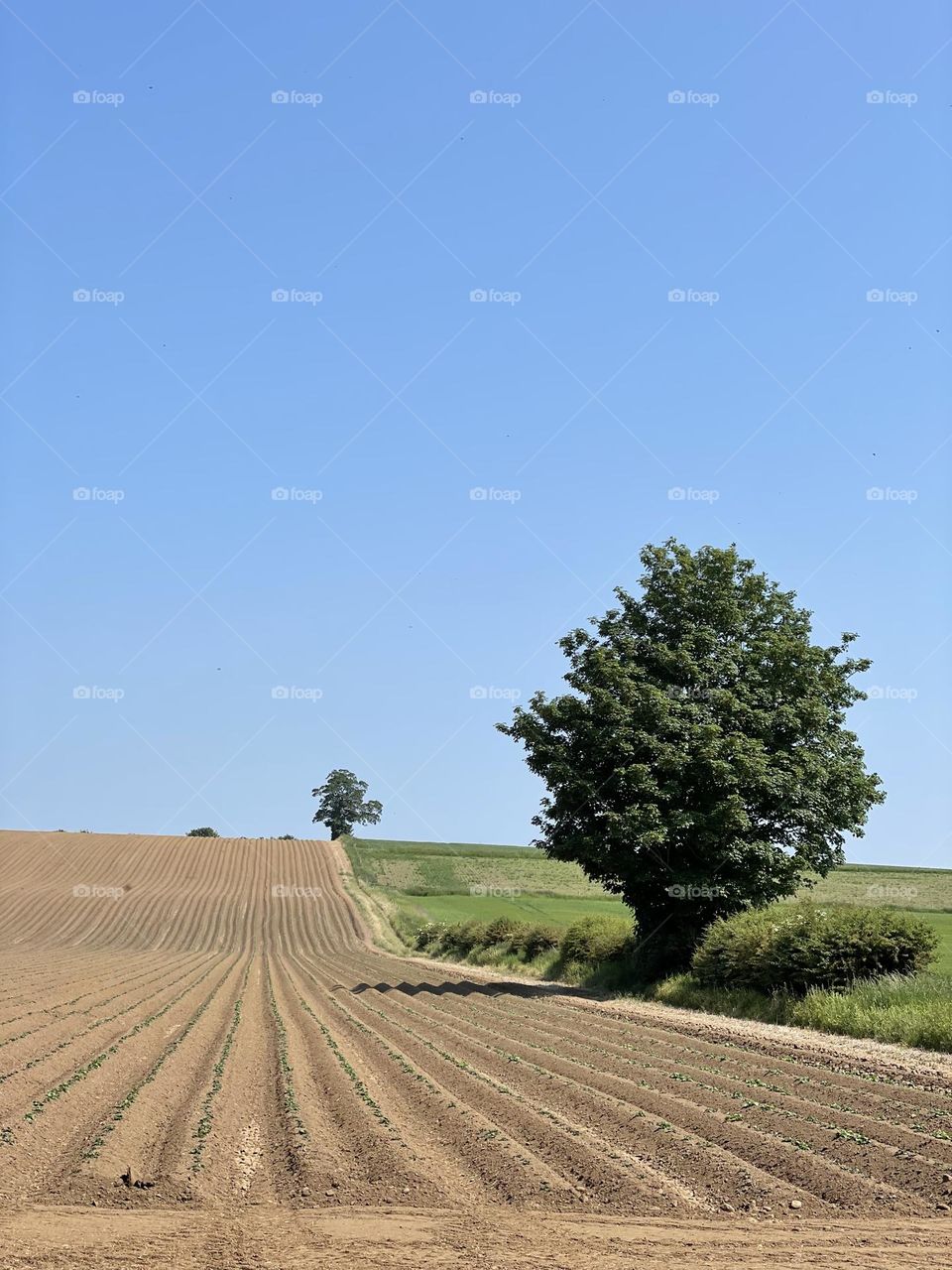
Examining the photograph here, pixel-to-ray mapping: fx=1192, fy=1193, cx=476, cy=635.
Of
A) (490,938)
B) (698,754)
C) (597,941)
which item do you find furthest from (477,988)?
(490,938)

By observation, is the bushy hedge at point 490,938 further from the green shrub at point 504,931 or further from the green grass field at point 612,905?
the green grass field at point 612,905

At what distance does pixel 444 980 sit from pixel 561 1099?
23843 millimetres

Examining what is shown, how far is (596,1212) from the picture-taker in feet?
32.3

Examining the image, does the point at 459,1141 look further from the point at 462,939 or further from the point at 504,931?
the point at 462,939

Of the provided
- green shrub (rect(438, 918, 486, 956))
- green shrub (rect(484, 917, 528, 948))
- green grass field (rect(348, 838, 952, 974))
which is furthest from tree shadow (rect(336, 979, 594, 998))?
green grass field (rect(348, 838, 952, 974))

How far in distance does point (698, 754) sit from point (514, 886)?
62.9 m

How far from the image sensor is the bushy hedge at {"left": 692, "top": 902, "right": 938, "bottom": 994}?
76.7 ft

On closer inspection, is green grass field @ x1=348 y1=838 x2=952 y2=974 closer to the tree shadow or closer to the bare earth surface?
the tree shadow

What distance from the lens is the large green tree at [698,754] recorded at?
30.4m

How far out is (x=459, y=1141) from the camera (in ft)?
39.4

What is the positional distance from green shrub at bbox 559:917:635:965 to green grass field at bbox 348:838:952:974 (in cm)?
2369

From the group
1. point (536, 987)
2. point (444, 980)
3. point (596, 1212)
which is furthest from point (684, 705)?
point (596, 1212)

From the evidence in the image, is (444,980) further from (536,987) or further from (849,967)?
(849,967)

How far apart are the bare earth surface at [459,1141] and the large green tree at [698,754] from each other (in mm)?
5526
